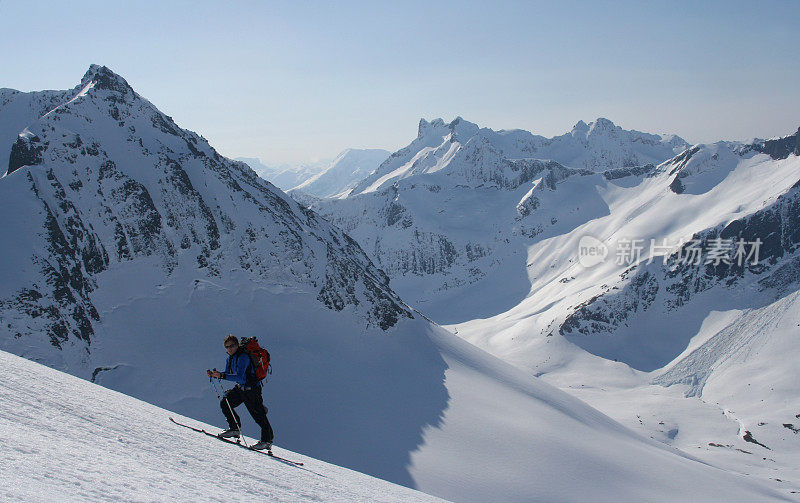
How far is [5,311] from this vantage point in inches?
1661

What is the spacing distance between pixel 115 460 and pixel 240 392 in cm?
596

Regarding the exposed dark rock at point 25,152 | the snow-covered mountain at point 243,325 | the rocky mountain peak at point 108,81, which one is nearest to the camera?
the snow-covered mountain at point 243,325

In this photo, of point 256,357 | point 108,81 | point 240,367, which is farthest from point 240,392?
point 108,81

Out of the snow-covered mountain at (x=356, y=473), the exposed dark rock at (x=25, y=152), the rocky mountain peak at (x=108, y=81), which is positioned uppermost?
the rocky mountain peak at (x=108, y=81)

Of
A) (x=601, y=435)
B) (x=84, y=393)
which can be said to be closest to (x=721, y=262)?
(x=601, y=435)

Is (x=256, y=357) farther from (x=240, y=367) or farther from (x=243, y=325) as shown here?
(x=243, y=325)

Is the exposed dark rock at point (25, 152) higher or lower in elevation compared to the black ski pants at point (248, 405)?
higher

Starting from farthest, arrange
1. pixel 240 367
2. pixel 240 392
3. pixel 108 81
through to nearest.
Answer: pixel 108 81
pixel 240 392
pixel 240 367

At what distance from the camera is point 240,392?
13.5m

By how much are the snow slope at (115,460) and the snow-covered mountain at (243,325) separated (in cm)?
3390

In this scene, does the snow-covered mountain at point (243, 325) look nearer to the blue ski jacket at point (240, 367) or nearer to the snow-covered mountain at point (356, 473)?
the snow-covered mountain at point (356, 473)

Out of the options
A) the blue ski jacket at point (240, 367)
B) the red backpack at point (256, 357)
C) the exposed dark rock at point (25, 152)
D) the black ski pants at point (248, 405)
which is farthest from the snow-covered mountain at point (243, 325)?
the blue ski jacket at point (240, 367)

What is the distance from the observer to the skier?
43.3ft

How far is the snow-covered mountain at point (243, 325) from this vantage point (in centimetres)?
4519
